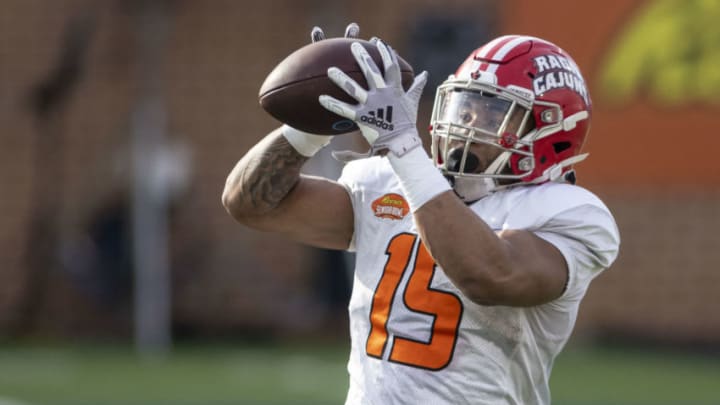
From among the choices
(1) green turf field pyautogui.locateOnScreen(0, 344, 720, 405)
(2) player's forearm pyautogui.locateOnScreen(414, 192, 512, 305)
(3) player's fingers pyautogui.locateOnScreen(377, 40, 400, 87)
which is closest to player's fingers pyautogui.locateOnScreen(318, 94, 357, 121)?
(3) player's fingers pyautogui.locateOnScreen(377, 40, 400, 87)

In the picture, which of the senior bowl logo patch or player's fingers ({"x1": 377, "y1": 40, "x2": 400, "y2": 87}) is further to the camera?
the senior bowl logo patch

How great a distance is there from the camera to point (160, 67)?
8.89 meters

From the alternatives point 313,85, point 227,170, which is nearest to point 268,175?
point 313,85

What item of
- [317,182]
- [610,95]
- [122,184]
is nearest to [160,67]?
[122,184]

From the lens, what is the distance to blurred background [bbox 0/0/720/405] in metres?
8.33

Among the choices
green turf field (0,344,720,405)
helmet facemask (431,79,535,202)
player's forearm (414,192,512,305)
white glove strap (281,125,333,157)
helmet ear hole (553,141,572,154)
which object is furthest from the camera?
green turf field (0,344,720,405)

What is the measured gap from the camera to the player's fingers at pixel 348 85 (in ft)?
8.61

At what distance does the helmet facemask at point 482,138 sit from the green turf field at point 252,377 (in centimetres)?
354

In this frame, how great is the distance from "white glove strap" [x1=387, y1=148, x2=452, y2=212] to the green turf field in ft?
12.4

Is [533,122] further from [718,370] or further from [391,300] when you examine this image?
[718,370]

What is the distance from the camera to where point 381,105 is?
262 centimetres

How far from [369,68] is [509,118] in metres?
0.37

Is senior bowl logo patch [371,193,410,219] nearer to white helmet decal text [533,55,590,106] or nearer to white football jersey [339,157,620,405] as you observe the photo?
white football jersey [339,157,620,405]

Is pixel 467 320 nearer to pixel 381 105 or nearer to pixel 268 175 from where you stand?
pixel 381 105
